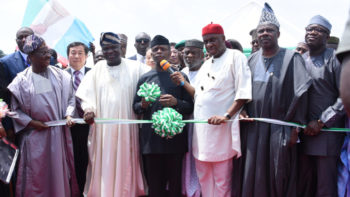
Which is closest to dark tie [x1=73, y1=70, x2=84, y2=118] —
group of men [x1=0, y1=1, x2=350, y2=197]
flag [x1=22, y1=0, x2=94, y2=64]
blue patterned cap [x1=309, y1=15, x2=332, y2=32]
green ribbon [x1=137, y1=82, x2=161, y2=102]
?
group of men [x1=0, y1=1, x2=350, y2=197]

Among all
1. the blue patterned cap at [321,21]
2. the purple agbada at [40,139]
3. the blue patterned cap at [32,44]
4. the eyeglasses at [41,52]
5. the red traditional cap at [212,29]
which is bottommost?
the purple agbada at [40,139]

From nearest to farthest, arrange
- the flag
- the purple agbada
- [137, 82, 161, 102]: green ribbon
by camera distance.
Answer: [137, 82, 161, 102]: green ribbon
the purple agbada
the flag

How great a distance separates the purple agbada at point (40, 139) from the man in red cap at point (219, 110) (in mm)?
1870

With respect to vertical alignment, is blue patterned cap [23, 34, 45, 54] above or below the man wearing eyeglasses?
below

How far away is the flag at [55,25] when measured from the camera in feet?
28.1

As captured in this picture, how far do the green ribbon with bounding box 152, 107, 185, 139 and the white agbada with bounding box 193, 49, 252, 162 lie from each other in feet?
1.07

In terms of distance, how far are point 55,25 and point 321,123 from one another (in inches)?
281

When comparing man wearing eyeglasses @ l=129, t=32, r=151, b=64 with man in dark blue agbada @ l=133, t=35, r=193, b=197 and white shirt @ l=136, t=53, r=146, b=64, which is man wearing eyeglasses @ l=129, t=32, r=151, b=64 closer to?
white shirt @ l=136, t=53, r=146, b=64

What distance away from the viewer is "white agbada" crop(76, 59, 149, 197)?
188 inches

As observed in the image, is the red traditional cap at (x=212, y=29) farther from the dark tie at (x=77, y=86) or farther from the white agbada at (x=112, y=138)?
the dark tie at (x=77, y=86)

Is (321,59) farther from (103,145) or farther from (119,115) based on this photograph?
(103,145)

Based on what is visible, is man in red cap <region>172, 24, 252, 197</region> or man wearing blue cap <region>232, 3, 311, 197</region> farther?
man in red cap <region>172, 24, 252, 197</region>

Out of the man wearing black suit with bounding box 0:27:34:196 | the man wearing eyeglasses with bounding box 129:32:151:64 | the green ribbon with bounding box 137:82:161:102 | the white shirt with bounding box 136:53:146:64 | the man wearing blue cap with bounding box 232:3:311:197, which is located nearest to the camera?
the man wearing blue cap with bounding box 232:3:311:197

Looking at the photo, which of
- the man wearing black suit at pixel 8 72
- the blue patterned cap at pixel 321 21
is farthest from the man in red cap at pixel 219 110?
the man wearing black suit at pixel 8 72
